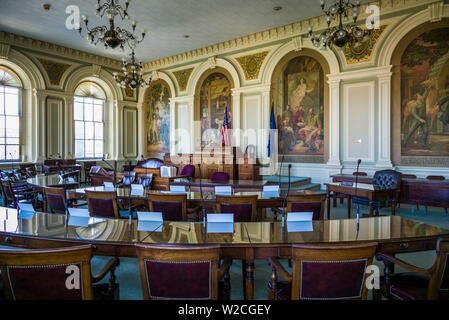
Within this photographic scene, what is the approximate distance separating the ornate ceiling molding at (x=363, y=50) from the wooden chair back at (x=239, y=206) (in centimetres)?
668

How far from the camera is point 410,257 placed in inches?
144

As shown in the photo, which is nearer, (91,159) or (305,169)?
(305,169)

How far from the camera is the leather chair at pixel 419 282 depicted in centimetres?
167

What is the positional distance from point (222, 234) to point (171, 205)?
1377 mm

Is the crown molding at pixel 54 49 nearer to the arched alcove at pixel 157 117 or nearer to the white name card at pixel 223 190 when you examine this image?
the arched alcove at pixel 157 117

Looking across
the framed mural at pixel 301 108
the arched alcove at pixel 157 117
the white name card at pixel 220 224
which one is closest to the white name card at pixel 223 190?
the white name card at pixel 220 224

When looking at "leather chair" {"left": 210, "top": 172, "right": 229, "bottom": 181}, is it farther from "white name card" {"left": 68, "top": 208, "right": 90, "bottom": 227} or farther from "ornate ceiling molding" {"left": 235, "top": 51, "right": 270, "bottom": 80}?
"white name card" {"left": 68, "top": 208, "right": 90, "bottom": 227}

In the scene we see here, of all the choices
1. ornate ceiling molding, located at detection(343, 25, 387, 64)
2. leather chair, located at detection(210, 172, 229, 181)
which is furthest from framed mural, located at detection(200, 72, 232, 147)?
ornate ceiling molding, located at detection(343, 25, 387, 64)

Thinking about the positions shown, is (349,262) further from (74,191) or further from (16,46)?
(16,46)

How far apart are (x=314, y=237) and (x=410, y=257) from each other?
2.40 m

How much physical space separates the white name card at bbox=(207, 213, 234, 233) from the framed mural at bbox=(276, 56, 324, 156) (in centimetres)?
691

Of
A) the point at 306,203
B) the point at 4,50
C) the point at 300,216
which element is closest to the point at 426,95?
the point at 306,203

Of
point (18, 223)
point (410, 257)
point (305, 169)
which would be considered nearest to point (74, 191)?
point (18, 223)

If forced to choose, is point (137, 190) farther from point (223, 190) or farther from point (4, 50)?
point (4, 50)
